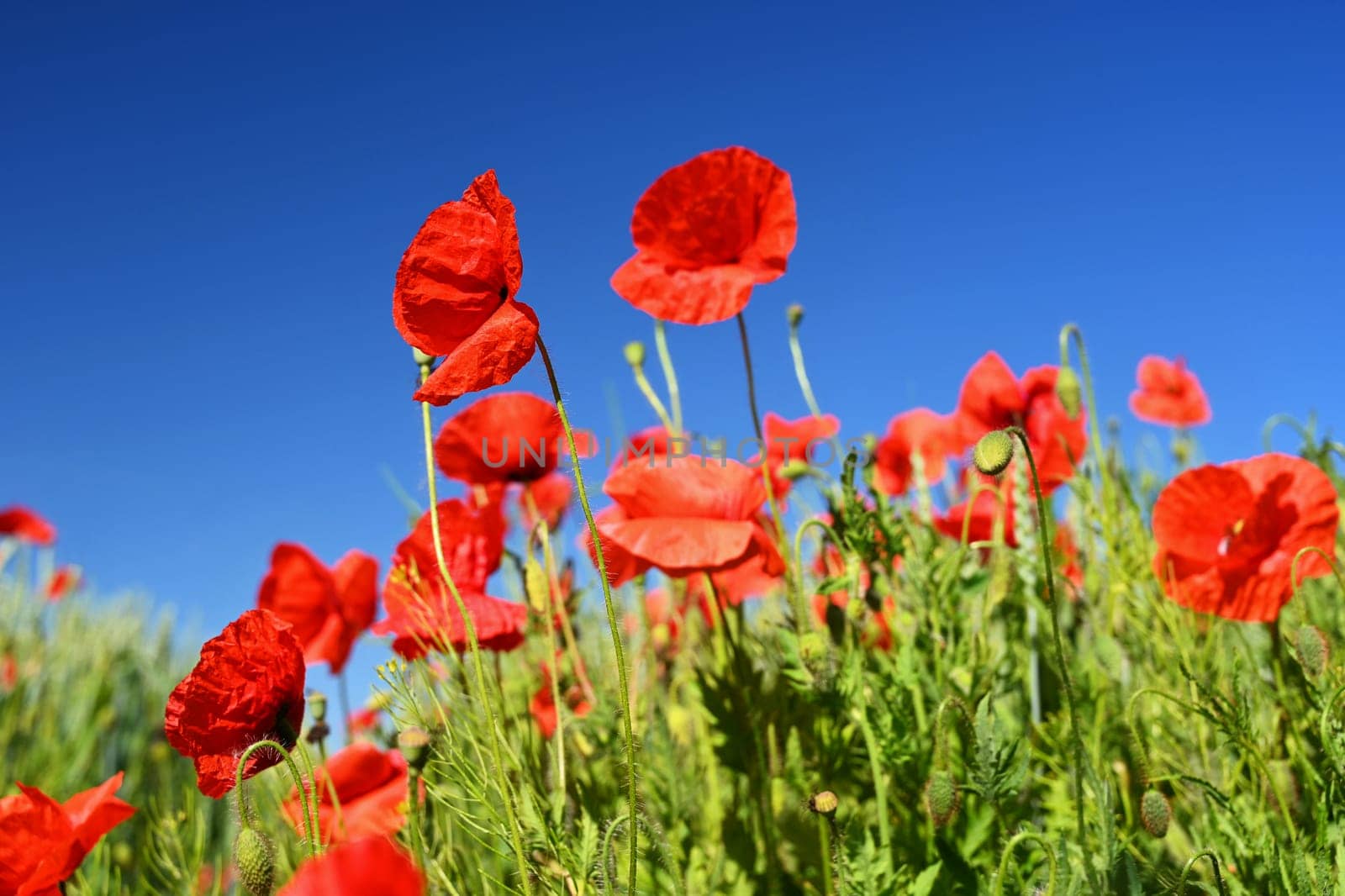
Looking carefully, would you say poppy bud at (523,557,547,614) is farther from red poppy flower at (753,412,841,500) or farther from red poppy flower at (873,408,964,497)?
red poppy flower at (873,408,964,497)

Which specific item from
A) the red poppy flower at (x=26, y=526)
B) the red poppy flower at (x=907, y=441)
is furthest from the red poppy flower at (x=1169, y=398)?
the red poppy flower at (x=26, y=526)

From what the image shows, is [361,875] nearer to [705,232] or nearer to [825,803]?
[825,803]

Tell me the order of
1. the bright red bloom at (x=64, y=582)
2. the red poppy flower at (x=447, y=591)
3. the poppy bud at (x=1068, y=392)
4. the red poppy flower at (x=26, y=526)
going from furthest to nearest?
the red poppy flower at (x=26, y=526), the bright red bloom at (x=64, y=582), the poppy bud at (x=1068, y=392), the red poppy flower at (x=447, y=591)

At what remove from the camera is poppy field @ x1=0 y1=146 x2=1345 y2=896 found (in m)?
1.08

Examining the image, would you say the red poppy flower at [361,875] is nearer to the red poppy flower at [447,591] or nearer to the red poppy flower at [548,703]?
the red poppy flower at [447,591]

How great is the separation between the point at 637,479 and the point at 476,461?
2.04 feet

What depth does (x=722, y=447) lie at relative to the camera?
191 centimetres

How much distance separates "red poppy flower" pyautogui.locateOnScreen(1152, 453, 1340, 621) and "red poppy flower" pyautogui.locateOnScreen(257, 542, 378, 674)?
1.45 metres

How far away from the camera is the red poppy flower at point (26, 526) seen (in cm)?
805

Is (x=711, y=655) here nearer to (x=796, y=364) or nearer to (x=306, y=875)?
(x=796, y=364)

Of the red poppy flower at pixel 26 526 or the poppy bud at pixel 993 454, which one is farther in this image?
the red poppy flower at pixel 26 526

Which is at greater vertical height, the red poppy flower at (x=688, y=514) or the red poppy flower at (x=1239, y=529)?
the red poppy flower at (x=688, y=514)

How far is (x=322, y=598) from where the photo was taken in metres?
1.94

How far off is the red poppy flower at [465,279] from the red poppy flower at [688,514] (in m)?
0.62
